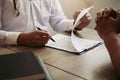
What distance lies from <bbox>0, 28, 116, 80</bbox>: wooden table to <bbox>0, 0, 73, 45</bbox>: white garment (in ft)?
1.01

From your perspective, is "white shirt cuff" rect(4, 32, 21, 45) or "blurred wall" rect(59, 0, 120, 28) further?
"blurred wall" rect(59, 0, 120, 28)

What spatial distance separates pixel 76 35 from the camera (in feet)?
4.67

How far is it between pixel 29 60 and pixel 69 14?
6.11 ft

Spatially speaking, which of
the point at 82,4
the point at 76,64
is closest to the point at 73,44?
the point at 76,64

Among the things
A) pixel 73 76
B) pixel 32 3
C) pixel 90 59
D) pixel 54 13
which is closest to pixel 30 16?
pixel 32 3

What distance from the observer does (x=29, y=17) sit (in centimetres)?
168

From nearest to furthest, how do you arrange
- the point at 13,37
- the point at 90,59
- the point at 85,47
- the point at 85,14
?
the point at 90,59 < the point at 85,47 < the point at 13,37 < the point at 85,14

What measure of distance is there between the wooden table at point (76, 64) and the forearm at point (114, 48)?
4 centimetres

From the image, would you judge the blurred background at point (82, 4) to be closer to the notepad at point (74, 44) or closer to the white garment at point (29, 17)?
the white garment at point (29, 17)

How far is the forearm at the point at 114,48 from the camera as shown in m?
0.89

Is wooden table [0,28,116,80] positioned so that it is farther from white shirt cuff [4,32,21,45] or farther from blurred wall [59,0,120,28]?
blurred wall [59,0,120,28]

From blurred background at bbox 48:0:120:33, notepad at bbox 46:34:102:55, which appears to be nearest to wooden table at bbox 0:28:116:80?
notepad at bbox 46:34:102:55

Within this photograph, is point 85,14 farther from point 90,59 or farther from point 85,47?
point 90,59

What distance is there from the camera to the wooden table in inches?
35.3
